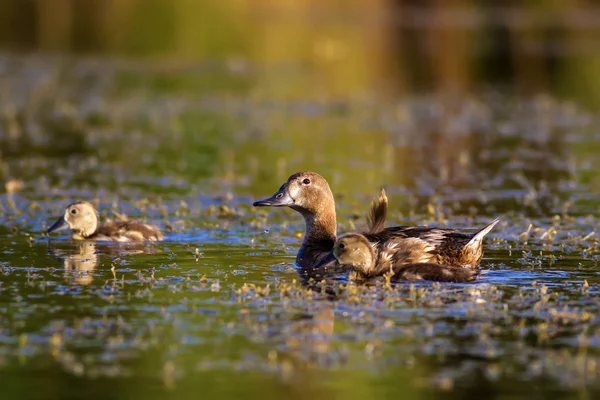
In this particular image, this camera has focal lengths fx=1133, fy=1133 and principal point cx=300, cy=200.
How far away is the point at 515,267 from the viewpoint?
10.9m

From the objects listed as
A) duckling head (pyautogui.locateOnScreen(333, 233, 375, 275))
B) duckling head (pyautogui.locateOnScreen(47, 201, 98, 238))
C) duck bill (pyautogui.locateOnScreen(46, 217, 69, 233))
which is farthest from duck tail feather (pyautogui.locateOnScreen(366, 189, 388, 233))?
duck bill (pyautogui.locateOnScreen(46, 217, 69, 233))

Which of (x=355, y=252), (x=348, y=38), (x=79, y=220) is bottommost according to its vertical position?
(x=355, y=252)

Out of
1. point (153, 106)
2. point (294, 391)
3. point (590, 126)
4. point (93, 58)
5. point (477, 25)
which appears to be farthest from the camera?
point (477, 25)

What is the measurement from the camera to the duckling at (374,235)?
34.7 ft

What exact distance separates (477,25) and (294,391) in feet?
141

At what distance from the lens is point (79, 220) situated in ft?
41.5

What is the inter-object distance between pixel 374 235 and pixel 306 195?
1307mm

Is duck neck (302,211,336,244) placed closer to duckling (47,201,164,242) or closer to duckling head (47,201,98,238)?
duckling (47,201,164,242)

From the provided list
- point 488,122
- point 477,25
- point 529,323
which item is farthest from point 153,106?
point 477,25

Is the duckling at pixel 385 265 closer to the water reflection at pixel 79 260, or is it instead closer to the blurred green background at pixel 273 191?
the blurred green background at pixel 273 191

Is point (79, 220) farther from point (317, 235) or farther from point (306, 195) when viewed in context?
point (317, 235)

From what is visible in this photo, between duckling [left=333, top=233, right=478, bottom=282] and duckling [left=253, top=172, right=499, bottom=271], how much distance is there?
88 mm

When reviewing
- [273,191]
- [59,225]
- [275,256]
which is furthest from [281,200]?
[273,191]

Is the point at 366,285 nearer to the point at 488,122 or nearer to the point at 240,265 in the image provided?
the point at 240,265
